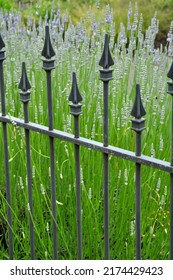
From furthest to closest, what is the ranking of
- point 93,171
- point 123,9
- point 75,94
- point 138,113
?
point 123,9 → point 93,171 → point 75,94 → point 138,113

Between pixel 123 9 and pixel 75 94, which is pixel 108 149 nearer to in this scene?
pixel 75 94

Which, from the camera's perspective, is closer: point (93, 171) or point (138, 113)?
point (138, 113)

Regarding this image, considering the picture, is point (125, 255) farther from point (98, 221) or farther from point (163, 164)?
point (163, 164)

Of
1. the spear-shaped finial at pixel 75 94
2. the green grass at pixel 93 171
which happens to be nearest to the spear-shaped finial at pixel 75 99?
the spear-shaped finial at pixel 75 94

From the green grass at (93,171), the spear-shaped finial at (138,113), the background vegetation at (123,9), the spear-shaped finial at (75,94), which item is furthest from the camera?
the background vegetation at (123,9)

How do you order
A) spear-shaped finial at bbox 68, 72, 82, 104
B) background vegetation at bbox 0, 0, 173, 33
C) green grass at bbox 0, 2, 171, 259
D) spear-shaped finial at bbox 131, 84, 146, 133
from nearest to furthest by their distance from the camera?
spear-shaped finial at bbox 131, 84, 146, 133 < spear-shaped finial at bbox 68, 72, 82, 104 < green grass at bbox 0, 2, 171, 259 < background vegetation at bbox 0, 0, 173, 33

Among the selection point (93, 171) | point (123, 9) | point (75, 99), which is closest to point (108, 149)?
point (75, 99)

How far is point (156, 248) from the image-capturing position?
3.08m

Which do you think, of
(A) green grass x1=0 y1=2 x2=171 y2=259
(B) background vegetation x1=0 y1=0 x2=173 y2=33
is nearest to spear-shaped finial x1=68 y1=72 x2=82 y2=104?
(A) green grass x1=0 y1=2 x2=171 y2=259

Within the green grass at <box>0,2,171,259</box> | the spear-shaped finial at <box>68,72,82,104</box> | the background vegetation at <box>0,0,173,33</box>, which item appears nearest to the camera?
the spear-shaped finial at <box>68,72,82,104</box>

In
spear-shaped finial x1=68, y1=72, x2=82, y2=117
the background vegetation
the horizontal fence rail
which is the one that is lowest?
the background vegetation

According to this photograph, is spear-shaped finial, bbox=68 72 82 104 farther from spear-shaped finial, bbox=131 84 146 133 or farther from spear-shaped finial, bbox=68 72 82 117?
spear-shaped finial, bbox=131 84 146 133

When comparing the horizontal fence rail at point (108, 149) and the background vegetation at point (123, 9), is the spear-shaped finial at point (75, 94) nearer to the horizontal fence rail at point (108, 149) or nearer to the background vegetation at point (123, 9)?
the horizontal fence rail at point (108, 149)
